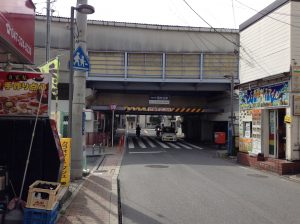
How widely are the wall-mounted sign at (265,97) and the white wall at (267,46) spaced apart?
72cm

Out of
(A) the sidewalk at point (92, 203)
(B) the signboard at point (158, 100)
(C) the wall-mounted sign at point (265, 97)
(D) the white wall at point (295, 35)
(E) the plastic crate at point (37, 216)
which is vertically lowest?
(A) the sidewalk at point (92, 203)

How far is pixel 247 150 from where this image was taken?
2003cm

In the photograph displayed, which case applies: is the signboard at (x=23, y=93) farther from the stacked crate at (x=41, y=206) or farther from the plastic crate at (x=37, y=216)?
the plastic crate at (x=37, y=216)

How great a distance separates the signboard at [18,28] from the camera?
18.9 feet

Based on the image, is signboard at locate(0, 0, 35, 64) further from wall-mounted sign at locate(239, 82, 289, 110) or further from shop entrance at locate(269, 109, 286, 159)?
shop entrance at locate(269, 109, 286, 159)

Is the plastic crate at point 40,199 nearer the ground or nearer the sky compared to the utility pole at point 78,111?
nearer the ground

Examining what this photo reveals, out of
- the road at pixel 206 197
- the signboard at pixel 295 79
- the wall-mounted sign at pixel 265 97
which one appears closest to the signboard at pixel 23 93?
the road at pixel 206 197

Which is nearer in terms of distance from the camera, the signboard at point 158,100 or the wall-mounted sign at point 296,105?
the wall-mounted sign at point 296,105

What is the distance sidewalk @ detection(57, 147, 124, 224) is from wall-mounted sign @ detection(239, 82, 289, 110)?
796 centimetres

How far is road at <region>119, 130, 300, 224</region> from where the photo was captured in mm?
8328

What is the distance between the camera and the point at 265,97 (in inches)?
723

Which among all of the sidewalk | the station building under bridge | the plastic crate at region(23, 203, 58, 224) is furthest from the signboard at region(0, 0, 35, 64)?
the station building under bridge

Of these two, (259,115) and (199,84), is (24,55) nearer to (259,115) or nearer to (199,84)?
(259,115)

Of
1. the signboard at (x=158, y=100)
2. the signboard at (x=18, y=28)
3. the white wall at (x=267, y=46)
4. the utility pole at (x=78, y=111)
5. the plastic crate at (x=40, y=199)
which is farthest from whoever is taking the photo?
the signboard at (x=158, y=100)
